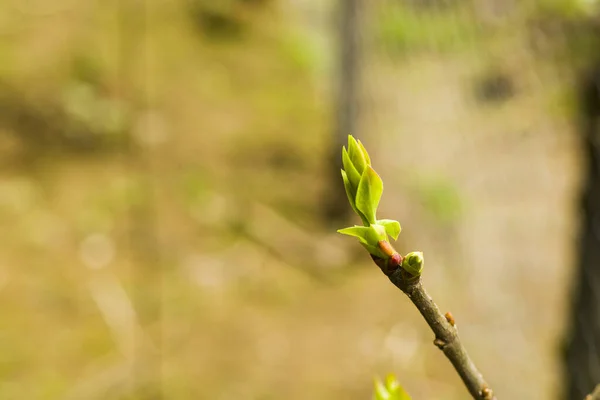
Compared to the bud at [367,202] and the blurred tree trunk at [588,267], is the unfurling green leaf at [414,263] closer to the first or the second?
the bud at [367,202]

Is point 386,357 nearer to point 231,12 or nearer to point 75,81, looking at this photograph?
point 75,81

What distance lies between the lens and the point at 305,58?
471cm

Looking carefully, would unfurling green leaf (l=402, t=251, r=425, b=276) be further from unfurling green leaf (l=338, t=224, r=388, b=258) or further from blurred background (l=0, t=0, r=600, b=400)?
blurred background (l=0, t=0, r=600, b=400)

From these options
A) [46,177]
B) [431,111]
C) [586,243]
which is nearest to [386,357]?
[586,243]

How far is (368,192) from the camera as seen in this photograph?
0.34 m

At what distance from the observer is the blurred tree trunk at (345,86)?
276cm

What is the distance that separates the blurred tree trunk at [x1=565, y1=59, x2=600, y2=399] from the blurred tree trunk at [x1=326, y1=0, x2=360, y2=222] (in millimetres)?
1665

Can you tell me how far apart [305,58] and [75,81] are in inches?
72.9

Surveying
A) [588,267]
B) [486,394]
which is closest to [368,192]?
[486,394]

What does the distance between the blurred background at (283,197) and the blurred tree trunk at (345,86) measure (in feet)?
0.04

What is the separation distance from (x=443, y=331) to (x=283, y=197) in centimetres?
291

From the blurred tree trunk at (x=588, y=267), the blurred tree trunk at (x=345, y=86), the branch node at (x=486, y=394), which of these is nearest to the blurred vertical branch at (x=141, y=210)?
the blurred tree trunk at (x=345, y=86)

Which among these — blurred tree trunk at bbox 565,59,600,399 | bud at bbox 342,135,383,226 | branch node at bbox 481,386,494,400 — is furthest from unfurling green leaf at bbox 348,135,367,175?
blurred tree trunk at bbox 565,59,600,399

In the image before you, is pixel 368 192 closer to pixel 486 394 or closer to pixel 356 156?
pixel 356 156
